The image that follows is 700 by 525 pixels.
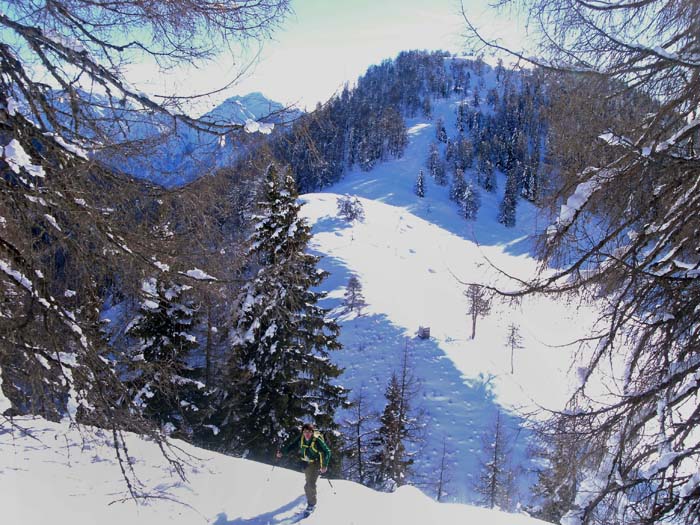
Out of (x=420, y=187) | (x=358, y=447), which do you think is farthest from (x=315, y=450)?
(x=420, y=187)

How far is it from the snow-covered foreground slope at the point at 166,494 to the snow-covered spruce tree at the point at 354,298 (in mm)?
32109

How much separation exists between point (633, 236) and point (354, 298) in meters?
38.0

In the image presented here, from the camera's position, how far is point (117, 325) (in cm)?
345

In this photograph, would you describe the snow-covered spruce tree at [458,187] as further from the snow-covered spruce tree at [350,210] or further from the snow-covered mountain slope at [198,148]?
the snow-covered mountain slope at [198,148]

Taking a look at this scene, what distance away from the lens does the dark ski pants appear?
684 centimetres

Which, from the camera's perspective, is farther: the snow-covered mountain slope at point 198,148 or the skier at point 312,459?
the skier at point 312,459

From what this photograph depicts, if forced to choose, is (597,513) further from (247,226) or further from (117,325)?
(117,325)

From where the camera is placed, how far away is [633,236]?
2.90 m

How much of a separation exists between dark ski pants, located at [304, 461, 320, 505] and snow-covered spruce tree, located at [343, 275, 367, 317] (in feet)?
108

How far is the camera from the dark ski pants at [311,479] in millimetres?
6844

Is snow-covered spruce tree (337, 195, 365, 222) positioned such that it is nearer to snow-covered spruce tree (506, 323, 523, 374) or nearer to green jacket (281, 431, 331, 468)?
snow-covered spruce tree (506, 323, 523, 374)

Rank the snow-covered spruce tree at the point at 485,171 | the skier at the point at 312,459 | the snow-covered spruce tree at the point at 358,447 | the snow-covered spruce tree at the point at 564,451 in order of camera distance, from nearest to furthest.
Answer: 1. the snow-covered spruce tree at the point at 564,451
2. the skier at the point at 312,459
3. the snow-covered spruce tree at the point at 358,447
4. the snow-covered spruce tree at the point at 485,171

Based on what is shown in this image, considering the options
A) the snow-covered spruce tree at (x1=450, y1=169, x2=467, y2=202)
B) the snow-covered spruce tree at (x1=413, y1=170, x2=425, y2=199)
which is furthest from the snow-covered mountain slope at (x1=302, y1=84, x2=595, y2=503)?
the snow-covered spruce tree at (x1=450, y1=169, x2=467, y2=202)

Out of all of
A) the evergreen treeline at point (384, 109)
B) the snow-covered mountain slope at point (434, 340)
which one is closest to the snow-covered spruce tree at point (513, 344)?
the snow-covered mountain slope at point (434, 340)
